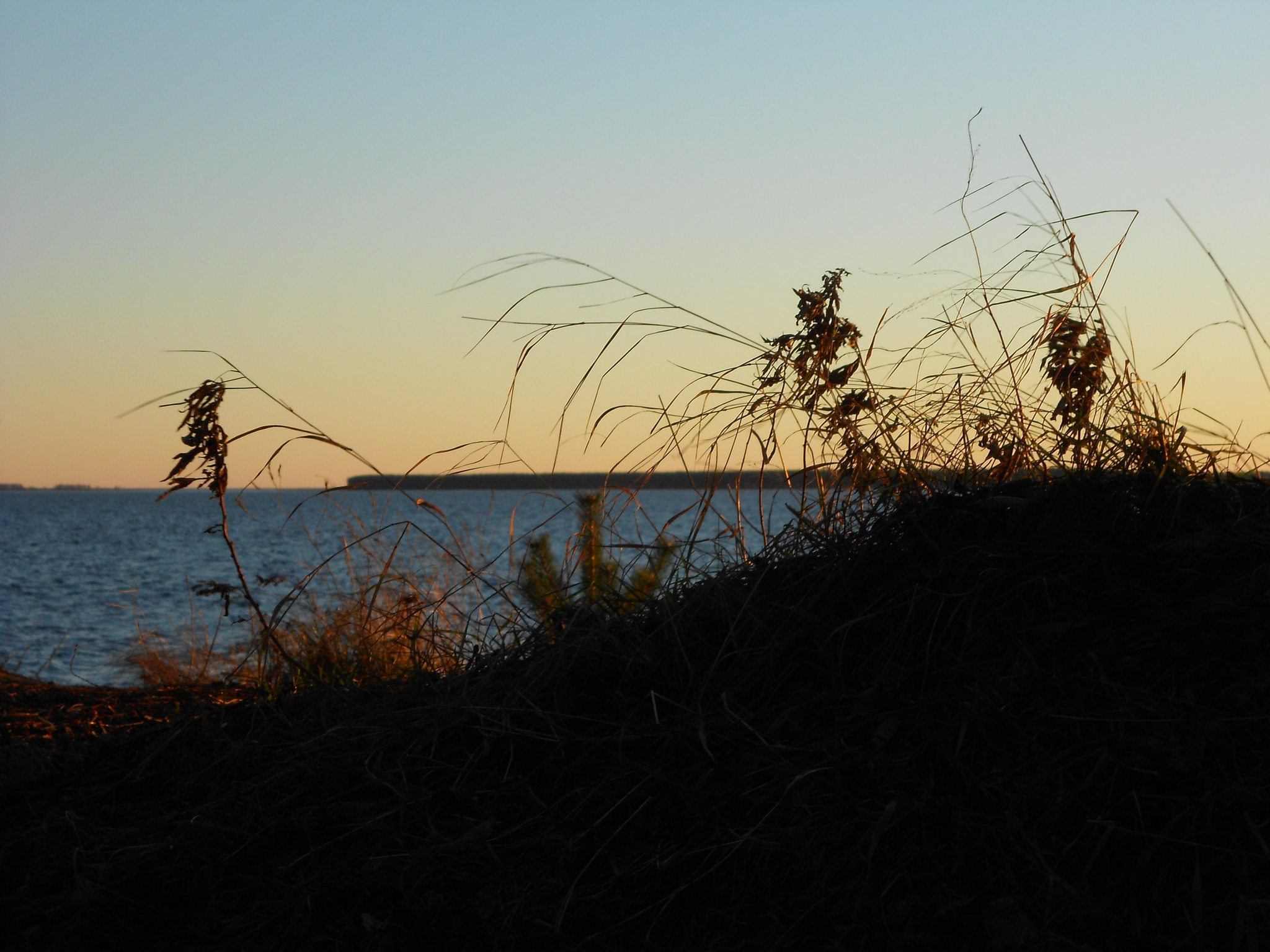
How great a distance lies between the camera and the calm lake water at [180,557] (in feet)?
11.2

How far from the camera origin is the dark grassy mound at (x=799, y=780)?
5.04ft

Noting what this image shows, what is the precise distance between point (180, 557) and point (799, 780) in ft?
131

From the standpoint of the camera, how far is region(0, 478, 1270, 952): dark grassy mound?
1.54 meters

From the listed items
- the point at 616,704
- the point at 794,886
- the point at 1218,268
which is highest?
the point at 1218,268

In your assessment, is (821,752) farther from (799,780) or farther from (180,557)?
(180,557)

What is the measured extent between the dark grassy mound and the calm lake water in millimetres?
473

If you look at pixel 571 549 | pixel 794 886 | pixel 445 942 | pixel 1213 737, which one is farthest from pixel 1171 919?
pixel 571 549

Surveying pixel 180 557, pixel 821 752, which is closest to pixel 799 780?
pixel 821 752

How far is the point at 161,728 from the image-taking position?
2.59 meters

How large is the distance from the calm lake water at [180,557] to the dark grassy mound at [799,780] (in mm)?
473

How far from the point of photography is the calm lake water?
343cm

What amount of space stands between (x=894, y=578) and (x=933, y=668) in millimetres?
262

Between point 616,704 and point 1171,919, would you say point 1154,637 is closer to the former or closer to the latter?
point 1171,919

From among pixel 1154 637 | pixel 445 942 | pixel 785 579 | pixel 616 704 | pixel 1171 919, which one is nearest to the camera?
pixel 1171 919
